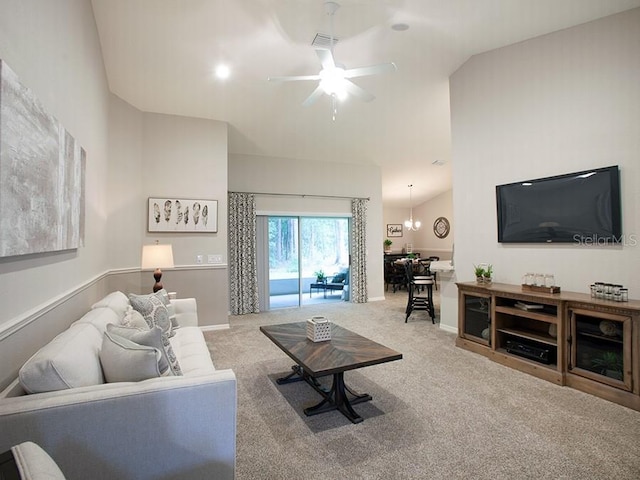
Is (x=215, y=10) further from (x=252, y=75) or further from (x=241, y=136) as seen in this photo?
(x=241, y=136)

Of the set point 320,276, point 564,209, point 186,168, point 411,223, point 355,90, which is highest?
point 355,90

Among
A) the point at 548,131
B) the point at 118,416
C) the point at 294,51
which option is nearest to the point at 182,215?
the point at 294,51

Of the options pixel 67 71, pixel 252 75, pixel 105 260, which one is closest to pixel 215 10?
pixel 252 75

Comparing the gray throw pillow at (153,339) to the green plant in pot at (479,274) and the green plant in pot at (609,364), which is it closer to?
the green plant in pot at (609,364)

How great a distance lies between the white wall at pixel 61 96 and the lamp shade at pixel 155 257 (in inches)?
17.8

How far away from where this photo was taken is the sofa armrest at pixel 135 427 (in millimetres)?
1319

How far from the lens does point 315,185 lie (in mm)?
7082

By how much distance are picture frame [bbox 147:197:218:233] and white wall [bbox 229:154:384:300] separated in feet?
4.41

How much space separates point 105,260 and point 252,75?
295 cm

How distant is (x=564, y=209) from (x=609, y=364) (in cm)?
149

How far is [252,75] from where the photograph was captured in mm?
4324

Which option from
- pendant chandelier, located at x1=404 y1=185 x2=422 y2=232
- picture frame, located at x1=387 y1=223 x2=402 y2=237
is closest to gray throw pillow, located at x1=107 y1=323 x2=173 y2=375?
pendant chandelier, located at x1=404 y1=185 x2=422 y2=232

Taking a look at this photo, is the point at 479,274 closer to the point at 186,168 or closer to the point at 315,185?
the point at 315,185

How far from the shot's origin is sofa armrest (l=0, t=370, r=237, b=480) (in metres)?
1.32
